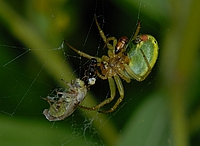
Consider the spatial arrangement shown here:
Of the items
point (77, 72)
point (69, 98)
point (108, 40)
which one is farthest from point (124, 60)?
point (69, 98)

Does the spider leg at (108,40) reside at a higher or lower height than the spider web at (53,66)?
higher

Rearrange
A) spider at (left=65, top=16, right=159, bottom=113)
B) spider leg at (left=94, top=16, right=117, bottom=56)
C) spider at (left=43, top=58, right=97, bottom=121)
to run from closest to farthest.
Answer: spider at (left=43, top=58, right=97, bottom=121) → spider at (left=65, top=16, right=159, bottom=113) → spider leg at (left=94, top=16, right=117, bottom=56)

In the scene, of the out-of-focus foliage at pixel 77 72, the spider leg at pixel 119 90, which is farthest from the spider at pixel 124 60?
the out-of-focus foliage at pixel 77 72

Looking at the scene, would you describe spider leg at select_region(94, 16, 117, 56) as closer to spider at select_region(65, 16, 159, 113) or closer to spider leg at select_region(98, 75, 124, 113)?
spider at select_region(65, 16, 159, 113)

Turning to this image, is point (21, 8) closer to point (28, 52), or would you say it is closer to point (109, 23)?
point (28, 52)

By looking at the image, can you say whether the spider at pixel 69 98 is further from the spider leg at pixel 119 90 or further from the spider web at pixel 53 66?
the spider leg at pixel 119 90

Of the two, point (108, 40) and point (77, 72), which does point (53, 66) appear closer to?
point (77, 72)

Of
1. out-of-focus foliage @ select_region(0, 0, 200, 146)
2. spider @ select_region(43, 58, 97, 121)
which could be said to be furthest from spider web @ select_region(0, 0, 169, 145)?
spider @ select_region(43, 58, 97, 121)
